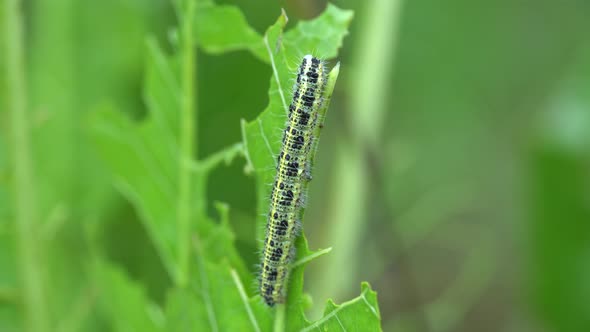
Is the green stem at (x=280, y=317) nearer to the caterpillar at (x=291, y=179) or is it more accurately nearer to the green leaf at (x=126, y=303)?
the caterpillar at (x=291, y=179)

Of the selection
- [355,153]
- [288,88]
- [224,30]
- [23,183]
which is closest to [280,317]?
[288,88]

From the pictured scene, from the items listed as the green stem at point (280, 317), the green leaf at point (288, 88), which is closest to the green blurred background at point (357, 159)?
the green leaf at point (288, 88)

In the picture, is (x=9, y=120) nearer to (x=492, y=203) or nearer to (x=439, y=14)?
(x=439, y=14)

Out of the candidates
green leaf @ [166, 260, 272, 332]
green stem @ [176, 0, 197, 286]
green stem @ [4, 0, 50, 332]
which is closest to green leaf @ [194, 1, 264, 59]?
green stem @ [176, 0, 197, 286]

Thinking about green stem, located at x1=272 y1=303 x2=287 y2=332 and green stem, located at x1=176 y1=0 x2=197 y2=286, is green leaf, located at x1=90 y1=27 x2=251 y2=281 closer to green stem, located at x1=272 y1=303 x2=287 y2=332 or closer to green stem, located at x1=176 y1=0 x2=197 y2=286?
green stem, located at x1=176 y1=0 x2=197 y2=286

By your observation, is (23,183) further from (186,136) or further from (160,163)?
(186,136)
